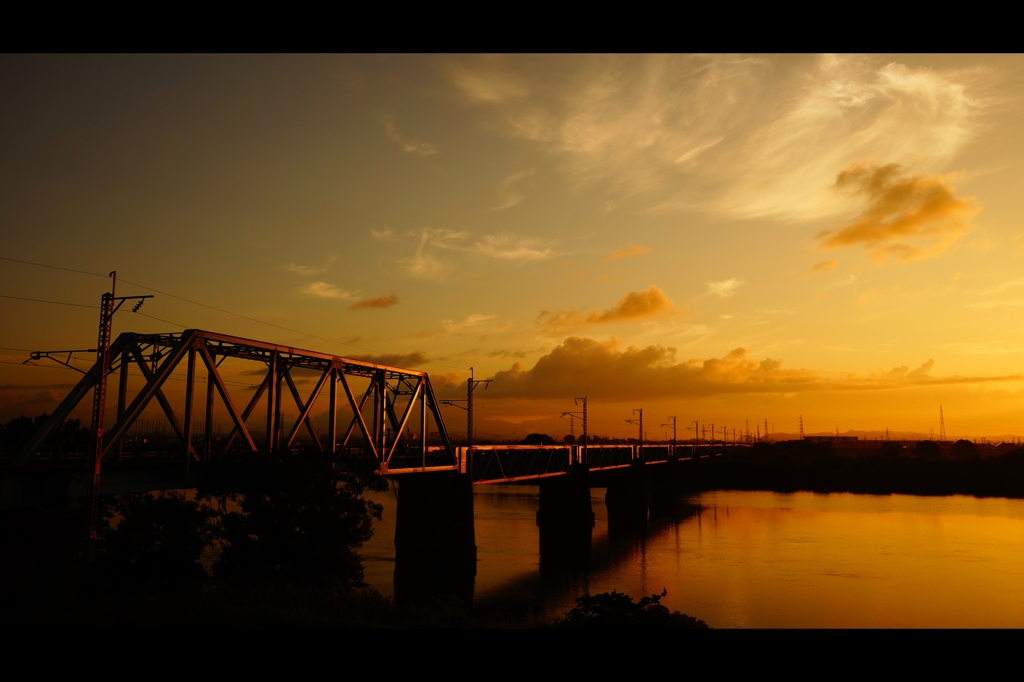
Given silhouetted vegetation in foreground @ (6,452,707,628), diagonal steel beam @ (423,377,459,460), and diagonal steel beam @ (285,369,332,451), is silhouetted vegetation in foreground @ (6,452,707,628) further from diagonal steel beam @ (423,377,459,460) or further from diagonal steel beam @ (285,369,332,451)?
diagonal steel beam @ (423,377,459,460)

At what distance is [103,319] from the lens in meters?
24.7

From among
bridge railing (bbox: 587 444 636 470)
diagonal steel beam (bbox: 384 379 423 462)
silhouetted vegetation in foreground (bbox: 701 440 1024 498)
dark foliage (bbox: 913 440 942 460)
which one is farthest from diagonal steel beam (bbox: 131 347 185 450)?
dark foliage (bbox: 913 440 942 460)

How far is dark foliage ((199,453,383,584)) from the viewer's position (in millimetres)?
31844

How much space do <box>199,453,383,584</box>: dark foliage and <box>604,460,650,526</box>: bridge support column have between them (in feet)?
266

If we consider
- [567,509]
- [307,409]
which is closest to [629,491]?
[567,509]

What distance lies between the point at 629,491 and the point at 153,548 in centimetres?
9789

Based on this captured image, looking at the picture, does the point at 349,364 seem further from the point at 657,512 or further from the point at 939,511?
the point at 939,511

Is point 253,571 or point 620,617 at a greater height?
point 620,617

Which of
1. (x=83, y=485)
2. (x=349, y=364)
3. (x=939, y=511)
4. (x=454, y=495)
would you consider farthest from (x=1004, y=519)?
(x=83, y=485)

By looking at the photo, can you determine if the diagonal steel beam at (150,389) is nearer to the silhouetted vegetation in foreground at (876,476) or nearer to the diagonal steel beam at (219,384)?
the diagonal steel beam at (219,384)

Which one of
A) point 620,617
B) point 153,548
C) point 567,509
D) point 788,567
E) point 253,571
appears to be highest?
point 153,548

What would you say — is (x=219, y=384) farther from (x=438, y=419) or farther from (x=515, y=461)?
(x=515, y=461)

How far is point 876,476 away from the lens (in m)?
141

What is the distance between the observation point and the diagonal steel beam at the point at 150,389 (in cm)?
3030
